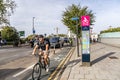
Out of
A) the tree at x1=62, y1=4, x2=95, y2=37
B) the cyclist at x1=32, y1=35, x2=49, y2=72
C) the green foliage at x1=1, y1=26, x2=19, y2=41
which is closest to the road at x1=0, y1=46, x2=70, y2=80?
the cyclist at x1=32, y1=35, x2=49, y2=72

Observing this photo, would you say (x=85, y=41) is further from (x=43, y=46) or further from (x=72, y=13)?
(x=72, y=13)

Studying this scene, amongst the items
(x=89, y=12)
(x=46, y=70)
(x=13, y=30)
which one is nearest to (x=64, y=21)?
(x=89, y=12)

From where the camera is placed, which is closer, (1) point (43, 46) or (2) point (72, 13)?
(1) point (43, 46)

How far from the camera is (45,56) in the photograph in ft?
37.5

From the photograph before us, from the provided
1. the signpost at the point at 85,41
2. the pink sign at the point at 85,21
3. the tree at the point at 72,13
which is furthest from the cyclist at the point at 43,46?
the tree at the point at 72,13

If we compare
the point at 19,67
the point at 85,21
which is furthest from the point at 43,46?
the point at 19,67

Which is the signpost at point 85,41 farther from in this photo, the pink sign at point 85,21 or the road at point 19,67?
the road at point 19,67

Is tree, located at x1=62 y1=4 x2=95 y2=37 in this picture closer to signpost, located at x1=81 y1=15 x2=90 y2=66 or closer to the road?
the road

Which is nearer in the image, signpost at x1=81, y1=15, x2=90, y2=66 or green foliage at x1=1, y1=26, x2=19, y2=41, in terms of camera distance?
signpost at x1=81, y1=15, x2=90, y2=66

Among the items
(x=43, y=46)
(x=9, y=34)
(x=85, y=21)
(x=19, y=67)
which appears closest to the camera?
(x=43, y=46)

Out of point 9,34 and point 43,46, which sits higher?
point 9,34

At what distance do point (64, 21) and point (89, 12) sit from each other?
15.9 ft

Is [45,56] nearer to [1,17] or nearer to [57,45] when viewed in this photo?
[57,45]

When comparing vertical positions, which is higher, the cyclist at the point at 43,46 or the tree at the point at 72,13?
the tree at the point at 72,13
